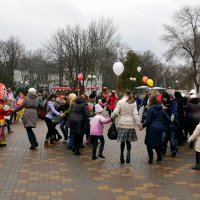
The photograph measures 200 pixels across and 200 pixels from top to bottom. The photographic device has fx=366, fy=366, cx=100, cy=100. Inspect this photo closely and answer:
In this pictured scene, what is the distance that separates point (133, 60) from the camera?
78.8m

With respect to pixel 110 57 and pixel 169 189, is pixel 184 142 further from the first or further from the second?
pixel 110 57

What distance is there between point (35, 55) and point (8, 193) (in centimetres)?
7896

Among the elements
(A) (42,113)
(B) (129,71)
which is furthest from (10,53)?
(A) (42,113)

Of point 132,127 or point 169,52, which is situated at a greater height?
point 169,52

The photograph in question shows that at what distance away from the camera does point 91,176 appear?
7293 millimetres

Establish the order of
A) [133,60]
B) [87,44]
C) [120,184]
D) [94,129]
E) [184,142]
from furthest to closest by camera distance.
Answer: [133,60], [87,44], [184,142], [94,129], [120,184]

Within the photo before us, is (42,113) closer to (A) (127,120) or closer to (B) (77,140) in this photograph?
(B) (77,140)

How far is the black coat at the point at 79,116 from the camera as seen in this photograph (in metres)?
9.45

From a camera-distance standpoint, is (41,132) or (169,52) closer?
(41,132)

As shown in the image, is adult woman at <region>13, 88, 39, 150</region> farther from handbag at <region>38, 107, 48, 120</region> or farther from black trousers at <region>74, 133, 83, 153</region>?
black trousers at <region>74, 133, 83, 153</region>

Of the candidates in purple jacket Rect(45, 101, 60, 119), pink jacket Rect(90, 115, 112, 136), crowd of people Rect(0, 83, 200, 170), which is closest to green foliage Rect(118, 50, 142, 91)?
crowd of people Rect(0, 83, 200, 170)

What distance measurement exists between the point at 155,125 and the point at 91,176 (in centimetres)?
208

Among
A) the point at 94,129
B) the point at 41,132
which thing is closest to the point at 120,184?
the point at 94,129

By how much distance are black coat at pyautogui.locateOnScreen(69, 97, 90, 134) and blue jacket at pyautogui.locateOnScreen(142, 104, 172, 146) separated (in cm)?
179
